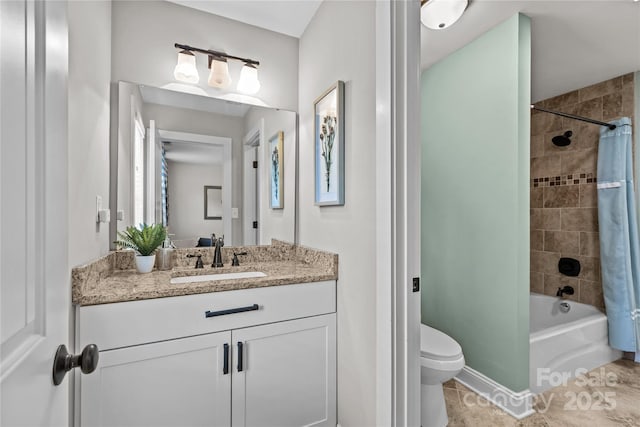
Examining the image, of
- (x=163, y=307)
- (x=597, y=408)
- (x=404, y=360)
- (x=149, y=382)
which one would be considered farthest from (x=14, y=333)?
(x=597, y=408)

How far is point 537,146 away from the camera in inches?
122

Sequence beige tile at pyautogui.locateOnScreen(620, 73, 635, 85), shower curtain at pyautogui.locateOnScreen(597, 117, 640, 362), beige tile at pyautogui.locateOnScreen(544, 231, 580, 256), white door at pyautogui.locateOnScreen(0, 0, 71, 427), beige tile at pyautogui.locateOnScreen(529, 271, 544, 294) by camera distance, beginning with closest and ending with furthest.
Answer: white door at pyautogui.locateOnScreen(0, 0, 71, 427), shower curtain at pyautogui.locateOnScreen(597, 117, 640, 362), beige tile at pyautogui.locateOnScreen(620, 73, 635, 85), beige tile at pyautogui.locateOnScreen(544, 231, 580, 256), beige tile at pyautogui.locateOnScreen(529, 271, 544, 294)

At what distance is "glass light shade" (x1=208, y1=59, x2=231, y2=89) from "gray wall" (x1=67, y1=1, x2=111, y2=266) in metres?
0.52

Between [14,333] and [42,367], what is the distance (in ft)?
0.39

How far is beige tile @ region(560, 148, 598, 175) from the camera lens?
2.68 m

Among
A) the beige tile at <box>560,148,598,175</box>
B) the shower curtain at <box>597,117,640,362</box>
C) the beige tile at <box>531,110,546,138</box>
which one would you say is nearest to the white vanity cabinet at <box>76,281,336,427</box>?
the shower curtain at <box>597,117,640,362</box>

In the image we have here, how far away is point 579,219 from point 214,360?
328 centimetres

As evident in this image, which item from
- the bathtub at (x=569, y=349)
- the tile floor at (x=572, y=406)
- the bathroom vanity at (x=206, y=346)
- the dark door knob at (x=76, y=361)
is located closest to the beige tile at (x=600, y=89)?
the bathtub at (x=569, y=349)

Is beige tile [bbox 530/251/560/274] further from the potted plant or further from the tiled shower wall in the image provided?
the potted plant

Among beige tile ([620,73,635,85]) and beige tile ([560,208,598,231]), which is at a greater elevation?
beige tile ([620,73,635,85])

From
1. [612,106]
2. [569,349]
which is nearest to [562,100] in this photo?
[612,106]

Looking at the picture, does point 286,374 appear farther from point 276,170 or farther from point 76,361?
point 276,170

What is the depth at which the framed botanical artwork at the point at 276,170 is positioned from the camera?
202 centimetres

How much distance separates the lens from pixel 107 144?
4.92ft
